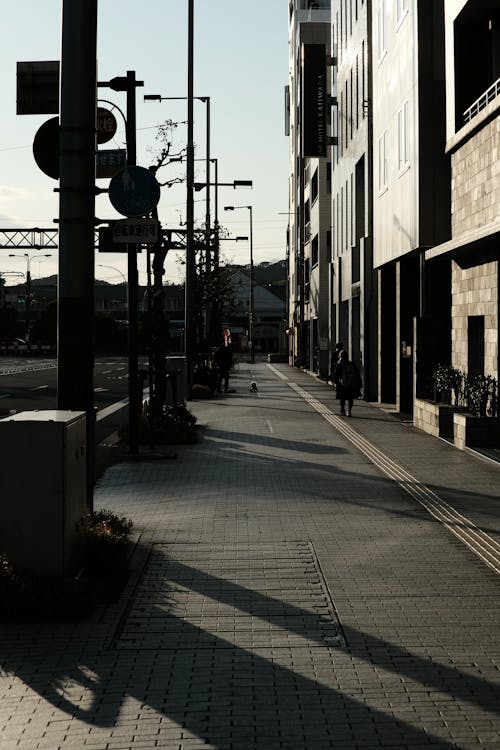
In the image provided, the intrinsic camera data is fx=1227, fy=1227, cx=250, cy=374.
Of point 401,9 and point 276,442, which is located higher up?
point 401,9

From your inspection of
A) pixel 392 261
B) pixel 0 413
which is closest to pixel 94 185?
pixel 0 413

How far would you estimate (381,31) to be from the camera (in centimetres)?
3178

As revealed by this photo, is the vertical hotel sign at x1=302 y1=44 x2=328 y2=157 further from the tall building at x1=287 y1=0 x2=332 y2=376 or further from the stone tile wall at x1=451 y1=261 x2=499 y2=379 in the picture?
the stone tile wall at x1=451 y1=261 x2=499 y2=379

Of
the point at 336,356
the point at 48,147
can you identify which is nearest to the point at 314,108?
the point at 336,356

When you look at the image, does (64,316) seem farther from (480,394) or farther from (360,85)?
(360,85)

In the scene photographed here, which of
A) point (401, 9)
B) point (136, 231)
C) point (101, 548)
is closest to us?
point (101, 548)

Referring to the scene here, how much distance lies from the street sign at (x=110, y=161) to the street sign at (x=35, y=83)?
150 cm

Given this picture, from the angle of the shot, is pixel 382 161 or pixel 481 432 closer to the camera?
pixel 481 432

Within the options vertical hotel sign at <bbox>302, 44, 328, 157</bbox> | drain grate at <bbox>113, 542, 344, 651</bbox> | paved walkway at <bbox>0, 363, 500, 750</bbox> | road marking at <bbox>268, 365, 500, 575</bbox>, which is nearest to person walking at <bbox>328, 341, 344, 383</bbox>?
road marking at <bbox>268, 365, 500, 575</bbox>

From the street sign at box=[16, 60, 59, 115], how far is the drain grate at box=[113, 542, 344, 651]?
403 cm

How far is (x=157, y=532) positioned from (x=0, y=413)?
17688 mm

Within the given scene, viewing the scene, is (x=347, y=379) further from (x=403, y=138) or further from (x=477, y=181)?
(x=477, y=181)

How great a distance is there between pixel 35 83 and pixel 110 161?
1692 millimetres

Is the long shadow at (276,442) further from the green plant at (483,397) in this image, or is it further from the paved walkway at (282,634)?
the paved walkway at (282,634)
